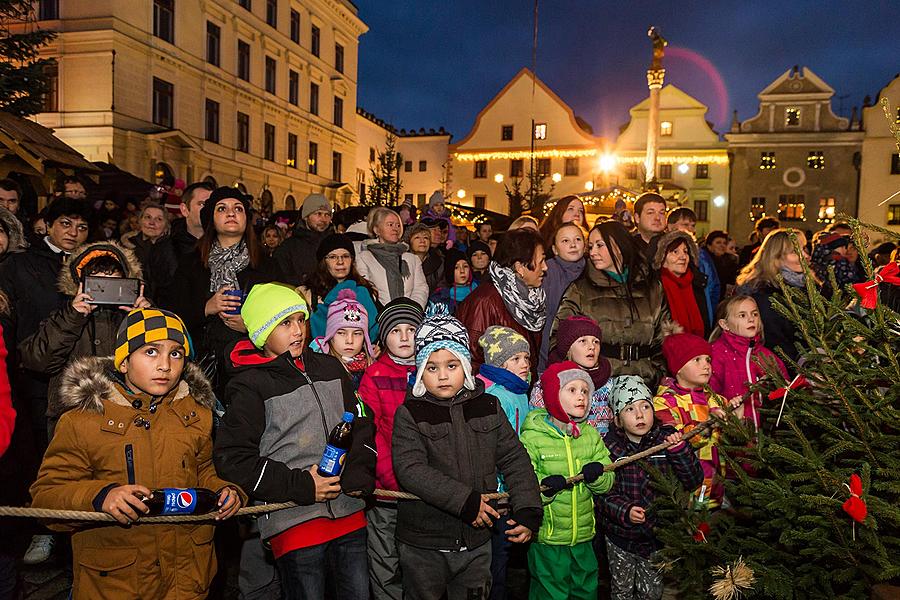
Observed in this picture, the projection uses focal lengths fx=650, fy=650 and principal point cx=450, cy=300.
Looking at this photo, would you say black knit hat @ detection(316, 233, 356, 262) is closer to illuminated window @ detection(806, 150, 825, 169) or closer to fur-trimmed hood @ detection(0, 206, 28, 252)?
fur-trimmed hood @ detection(0, 206, 28, 252)

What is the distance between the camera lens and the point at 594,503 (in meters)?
4.09

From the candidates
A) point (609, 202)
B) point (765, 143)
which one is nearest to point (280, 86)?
point (609, 202)

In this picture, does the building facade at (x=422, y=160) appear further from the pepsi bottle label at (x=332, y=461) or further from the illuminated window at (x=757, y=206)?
the pepsi bottle label at (x=332, y=461)

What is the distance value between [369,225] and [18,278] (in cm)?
328

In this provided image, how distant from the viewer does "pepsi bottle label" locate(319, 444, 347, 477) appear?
3133 millimetres

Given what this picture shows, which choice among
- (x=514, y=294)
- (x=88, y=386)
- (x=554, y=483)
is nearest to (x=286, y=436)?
(x=88, y=386)

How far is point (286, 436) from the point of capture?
3281mm

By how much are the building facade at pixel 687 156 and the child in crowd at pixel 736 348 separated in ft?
137

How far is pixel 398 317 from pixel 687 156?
45.6m

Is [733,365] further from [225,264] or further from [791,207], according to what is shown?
[791,207]

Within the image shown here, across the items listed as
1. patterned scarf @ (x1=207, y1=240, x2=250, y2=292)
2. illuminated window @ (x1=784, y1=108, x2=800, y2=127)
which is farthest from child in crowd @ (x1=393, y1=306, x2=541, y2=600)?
illuminated window @ (x1=784, y1=108, x2=800, y2=127)

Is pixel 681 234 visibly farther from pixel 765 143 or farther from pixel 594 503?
pixel 765 143

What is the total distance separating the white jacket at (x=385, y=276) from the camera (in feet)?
21.1

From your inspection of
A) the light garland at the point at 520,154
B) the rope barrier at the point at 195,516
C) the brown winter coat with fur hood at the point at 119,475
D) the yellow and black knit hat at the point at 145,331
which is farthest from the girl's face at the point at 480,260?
the light garland at the point at 520,154
